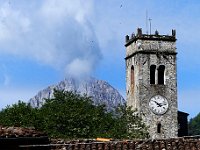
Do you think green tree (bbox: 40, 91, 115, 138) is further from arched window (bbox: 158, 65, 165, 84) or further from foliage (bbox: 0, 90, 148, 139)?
arched window (bbox: 158, 65, 165, 84)

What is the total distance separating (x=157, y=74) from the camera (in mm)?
62344

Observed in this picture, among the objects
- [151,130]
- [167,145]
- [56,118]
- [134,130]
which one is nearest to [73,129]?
[56,118]

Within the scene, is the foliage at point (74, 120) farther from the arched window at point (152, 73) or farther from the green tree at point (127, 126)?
the arched window at point (152, 73)

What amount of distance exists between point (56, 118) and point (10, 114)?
5071mm

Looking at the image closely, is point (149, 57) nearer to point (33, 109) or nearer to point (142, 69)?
point (142, 69)

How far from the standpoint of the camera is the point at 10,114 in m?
57.2

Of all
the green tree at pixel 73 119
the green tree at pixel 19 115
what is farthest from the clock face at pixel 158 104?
the green tree at pixel 19 115

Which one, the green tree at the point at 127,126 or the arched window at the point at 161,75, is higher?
the arched window at the point at 161,75

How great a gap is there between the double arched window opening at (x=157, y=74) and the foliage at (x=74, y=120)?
6.04 m

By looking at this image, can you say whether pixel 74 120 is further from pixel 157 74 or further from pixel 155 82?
pixel 157 74

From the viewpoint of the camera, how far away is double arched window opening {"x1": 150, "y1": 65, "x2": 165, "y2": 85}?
205ft

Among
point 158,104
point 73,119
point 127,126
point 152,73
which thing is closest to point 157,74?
point 152,73

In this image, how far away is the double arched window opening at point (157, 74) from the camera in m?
62.3

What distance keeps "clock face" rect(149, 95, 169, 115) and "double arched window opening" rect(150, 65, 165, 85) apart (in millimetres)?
1703
